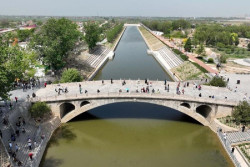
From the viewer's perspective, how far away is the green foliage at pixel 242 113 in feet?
102

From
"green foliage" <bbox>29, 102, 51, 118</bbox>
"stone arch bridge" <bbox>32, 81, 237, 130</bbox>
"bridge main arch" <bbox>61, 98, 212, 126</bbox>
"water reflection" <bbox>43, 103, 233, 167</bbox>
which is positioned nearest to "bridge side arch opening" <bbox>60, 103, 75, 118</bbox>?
"stone arch bridge" <bbox>32, 81, 237, 130</bbox>

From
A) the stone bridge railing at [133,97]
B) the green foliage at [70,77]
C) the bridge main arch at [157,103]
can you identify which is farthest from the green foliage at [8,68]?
the green foliage at [70,77]

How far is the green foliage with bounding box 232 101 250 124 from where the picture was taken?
31.1 m

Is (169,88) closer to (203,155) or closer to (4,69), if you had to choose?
(203,155)

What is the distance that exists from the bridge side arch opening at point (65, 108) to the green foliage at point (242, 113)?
2490 centimetres

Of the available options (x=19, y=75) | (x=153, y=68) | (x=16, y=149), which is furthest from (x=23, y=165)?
(x=153, y=68)

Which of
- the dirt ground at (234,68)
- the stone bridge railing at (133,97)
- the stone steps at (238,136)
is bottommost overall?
the stone steps at (238,136)

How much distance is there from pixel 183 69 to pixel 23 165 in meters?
45.8

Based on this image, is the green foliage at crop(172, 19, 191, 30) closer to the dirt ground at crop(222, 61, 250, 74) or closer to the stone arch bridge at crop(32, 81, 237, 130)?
the dirt ground at crop(222, 61, 250, 74)

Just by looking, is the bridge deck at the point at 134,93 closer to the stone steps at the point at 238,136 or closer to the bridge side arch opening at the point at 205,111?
the bridge side arch opening at the point at 205,111

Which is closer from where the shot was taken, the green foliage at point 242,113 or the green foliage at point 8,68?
the green foliage at point 8,68

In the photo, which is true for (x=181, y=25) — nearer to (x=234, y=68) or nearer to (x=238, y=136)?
(x=234, y=68)

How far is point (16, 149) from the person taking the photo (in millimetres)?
26375

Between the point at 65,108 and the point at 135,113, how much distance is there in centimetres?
1149
